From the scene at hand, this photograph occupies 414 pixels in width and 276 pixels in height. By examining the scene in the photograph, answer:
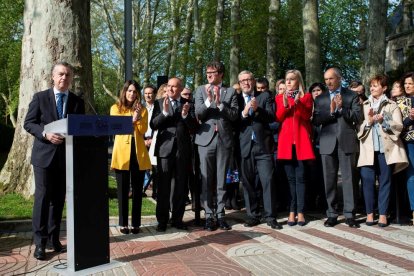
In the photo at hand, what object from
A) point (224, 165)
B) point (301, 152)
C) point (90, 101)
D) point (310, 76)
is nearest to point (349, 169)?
point (301, 152)

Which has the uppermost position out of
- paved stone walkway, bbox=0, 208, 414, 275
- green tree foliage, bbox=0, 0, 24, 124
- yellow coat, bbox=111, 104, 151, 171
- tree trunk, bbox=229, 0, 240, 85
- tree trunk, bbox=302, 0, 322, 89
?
green tree foliage, bbox=0, 0, 24, 124

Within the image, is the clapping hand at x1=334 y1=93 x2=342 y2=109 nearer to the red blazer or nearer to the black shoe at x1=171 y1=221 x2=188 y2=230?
the red blazer

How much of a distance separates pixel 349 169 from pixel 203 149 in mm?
2222

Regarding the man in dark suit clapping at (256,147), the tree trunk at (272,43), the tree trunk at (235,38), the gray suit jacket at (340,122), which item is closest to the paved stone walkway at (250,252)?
the man in dark suit clapping at (256,147)

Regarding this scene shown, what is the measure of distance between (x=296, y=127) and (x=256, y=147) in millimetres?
691

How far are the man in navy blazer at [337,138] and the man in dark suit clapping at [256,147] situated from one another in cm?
82

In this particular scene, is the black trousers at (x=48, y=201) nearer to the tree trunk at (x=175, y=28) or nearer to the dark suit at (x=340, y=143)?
the dark suit at (x=340, y=143)

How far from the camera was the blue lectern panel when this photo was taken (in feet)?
14.7

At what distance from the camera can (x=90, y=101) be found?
8.97 meters

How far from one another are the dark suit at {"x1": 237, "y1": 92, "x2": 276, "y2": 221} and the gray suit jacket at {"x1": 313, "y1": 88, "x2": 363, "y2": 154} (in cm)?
79

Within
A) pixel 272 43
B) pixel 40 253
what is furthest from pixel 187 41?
pixel 40 253

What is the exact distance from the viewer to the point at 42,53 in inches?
328

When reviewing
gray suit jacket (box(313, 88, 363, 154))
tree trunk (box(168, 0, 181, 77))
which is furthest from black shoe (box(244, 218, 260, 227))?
tree trunk (box(168, 0, 181, 77))

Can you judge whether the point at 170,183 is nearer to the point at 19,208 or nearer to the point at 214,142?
the point at 214,142
